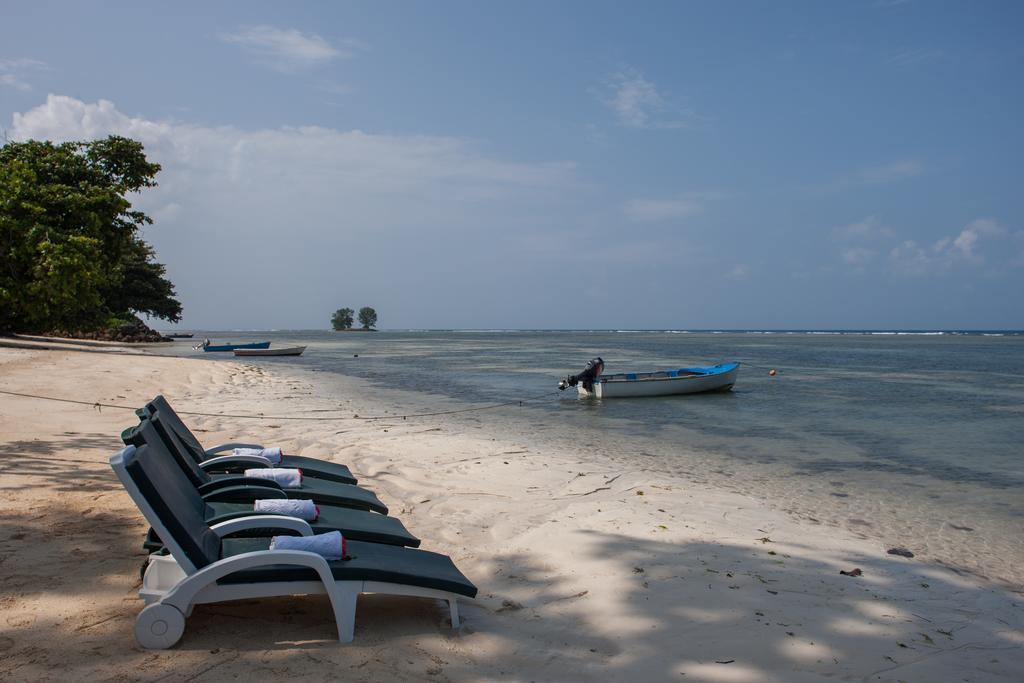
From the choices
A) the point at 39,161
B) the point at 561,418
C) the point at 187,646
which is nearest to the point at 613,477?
the point at 187,646

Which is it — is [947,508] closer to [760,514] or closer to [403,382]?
[760,514]

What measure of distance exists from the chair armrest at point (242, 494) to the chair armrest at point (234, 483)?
0.06m

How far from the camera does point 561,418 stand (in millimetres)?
16203

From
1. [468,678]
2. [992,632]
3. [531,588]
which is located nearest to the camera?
[468,678]

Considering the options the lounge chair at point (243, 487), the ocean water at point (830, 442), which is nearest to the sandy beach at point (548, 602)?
the lounge chair at point (243, 487)

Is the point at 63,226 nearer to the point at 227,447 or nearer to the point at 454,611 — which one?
the point at 227,447

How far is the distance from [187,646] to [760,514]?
569 cm

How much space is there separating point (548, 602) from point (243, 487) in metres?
2.32

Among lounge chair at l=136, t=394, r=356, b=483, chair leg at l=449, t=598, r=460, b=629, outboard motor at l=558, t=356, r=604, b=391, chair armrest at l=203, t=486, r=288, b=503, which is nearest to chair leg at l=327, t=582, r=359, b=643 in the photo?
chair leg at l=449, t=598, r=460, b=629

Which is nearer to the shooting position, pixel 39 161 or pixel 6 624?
pixel 6 624

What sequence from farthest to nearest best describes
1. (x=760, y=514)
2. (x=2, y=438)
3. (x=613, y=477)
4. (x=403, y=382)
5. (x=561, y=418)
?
1. (x=403, y=382)
2. (x=561, y=418)
3. (x=613, y=477)
4. (x=2, y=438)
5. (x=760, y=514)

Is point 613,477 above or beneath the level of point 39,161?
beneath

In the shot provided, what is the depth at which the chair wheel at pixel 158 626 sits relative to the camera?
3279 mm

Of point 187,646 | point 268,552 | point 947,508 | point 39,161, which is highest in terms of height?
point 39,161
